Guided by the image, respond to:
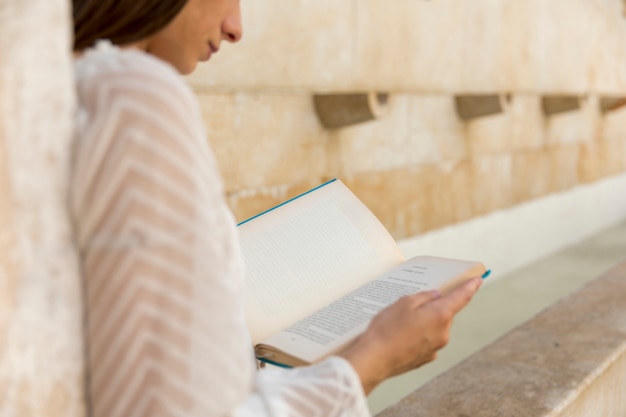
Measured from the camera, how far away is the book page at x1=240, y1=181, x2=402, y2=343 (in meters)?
1.39

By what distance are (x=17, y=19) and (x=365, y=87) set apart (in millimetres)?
3657

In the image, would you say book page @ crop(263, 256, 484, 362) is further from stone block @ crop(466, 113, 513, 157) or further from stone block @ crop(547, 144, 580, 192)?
stone block @ crop(547, 144, 580, 192)

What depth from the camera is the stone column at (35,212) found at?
2.69 ft

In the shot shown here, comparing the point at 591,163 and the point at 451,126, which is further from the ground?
the point at 451,126

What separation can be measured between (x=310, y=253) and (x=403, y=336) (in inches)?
17.4

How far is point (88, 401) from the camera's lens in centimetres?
91

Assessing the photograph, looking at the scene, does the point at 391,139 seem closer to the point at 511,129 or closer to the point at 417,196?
the point at 417,196

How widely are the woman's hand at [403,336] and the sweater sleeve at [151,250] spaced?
226 millimetres

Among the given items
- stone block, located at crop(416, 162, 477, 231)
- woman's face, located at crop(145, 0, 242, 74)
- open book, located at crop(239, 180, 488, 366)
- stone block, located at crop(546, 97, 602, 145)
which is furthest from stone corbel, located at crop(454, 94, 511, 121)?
woman's face, located at crop(145, 0, 242, 74)

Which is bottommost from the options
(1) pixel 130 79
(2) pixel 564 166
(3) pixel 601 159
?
(3) pixel 601 159

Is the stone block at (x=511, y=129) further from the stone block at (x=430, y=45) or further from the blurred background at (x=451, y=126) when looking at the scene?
the stone block at (x=430, y=45)

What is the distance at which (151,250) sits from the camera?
798 mm

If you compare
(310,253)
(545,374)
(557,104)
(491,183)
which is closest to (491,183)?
(491,183)

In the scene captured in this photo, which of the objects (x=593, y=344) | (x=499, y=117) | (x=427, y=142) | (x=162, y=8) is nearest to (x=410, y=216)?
(x=427, y=142)
